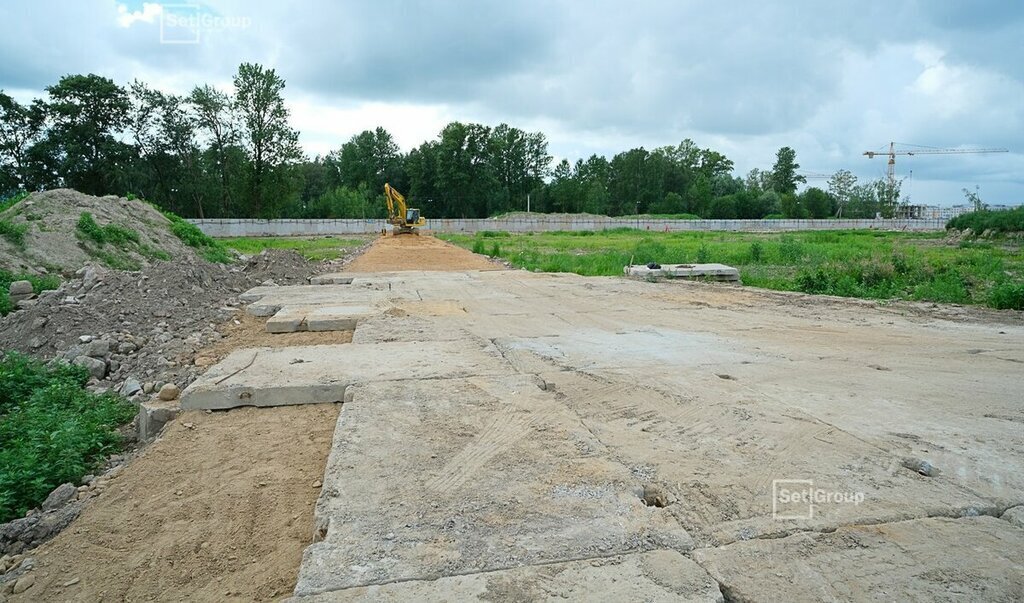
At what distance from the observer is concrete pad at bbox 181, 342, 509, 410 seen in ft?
15.3

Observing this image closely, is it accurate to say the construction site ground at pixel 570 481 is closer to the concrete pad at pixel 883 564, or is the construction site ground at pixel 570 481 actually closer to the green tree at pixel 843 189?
the concrete pad at pixel 883 564

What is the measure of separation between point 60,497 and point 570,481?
321cm

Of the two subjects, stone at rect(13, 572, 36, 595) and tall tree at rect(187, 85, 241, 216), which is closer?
stone at rect(13, 572, 36, 595)

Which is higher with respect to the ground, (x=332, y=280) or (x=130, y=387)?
(x=332, y=280)

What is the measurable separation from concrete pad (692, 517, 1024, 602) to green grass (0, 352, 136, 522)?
4066 mm

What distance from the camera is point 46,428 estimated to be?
4895 mm

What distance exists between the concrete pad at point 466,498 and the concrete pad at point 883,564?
307 mm

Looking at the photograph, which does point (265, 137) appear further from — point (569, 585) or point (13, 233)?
point (569, 585)

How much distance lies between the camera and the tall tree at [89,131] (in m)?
43.1

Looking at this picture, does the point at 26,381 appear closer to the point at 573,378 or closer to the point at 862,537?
the point at 573,378

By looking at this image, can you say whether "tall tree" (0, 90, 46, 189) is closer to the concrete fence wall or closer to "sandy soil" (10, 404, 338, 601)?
the concrete fence wall

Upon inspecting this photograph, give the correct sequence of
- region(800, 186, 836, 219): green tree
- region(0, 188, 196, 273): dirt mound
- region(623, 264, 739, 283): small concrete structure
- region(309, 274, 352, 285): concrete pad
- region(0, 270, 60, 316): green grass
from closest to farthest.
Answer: region(0, 270, 60, 316): green grass
region(0, 188, 196, 273): dirt mound
region(309, 274, 352, 285): concrete pad
region(623, 264, 739, 283): small concrete structure
region(800, 186, 836, 219): green tree

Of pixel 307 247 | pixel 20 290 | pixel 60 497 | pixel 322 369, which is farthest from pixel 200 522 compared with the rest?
pixel 307 247

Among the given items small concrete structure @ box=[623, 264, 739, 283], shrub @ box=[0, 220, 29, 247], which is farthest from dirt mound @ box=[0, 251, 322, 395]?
small concrete structure @ box=[623, 264, 739, 283]
